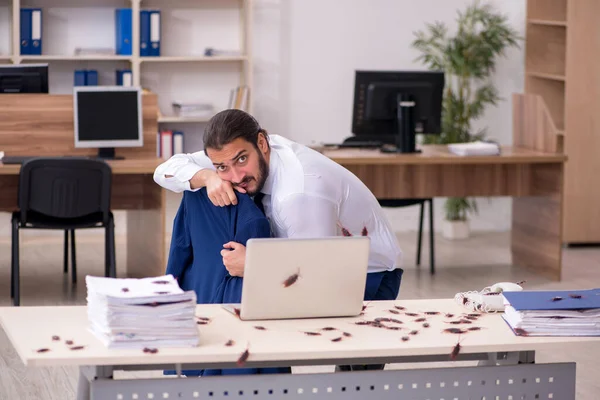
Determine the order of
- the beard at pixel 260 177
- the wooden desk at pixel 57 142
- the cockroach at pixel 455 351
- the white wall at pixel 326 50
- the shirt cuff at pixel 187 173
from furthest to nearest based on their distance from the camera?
the white wall at pixel 326 50
the wooden desk at pixel 57 142
the shirt cuff at pixel 187 173
the beard at pixel 260 177
the cockroach at pixel 455 351

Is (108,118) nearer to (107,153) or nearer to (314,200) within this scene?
(107,153)

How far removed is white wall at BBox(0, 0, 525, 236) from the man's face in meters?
4.70

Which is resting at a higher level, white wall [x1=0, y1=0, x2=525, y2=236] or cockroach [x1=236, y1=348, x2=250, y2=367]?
white wall [x1=0, y1=0, x2=525, y2=236]

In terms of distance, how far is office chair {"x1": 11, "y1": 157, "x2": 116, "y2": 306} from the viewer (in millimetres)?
5191

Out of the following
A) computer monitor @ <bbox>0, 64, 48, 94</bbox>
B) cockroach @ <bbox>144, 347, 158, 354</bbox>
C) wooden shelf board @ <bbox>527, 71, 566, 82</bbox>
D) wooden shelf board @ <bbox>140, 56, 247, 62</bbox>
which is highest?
wooden shelf board @ <bbox>140, 56, 247, 62</bbox>

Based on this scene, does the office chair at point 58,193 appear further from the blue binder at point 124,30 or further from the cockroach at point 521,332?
the cockroach at point 521,332

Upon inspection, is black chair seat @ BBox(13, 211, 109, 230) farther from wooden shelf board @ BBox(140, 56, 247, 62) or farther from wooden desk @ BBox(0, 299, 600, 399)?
wooden desk @ BBox(0, 299, 600, 399)

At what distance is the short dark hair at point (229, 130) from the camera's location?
297cm

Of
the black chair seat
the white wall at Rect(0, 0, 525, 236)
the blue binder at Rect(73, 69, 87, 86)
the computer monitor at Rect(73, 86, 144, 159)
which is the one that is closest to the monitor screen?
the computer monitor at Rect(73, 86, 144, 159)

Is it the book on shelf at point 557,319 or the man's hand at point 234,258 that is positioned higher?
the man's hand at point 234,258

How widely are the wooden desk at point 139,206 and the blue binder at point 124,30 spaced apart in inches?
51.7

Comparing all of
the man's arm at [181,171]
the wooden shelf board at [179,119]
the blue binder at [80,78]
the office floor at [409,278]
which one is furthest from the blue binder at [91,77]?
the man's arm at [181,171]

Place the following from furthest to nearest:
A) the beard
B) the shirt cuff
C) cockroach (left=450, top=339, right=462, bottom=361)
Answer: the shirt cuff, the beard, cockroach (left=450, top=339, right=462, bottom=361)

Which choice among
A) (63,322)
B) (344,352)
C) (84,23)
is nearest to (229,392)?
(344,352)
